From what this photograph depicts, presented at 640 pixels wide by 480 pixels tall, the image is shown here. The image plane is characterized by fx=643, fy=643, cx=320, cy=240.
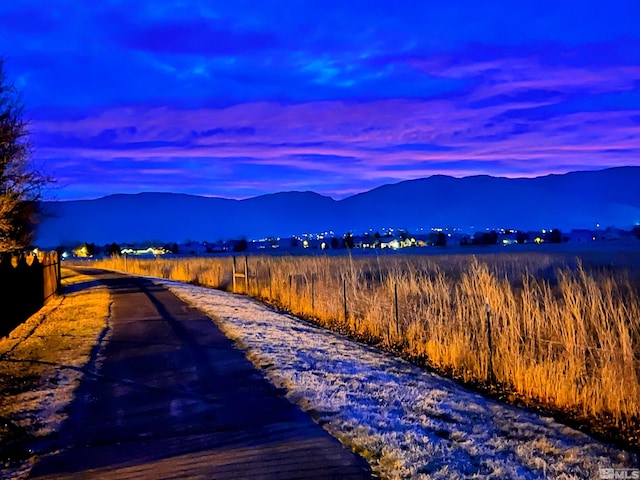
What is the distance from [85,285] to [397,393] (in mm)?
27855

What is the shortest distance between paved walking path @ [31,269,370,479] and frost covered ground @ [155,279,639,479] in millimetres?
345

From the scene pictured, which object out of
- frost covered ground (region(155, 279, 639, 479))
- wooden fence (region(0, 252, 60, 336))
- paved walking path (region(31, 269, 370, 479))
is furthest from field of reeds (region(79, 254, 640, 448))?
wooden fence (region(0, 252, 60, 336))

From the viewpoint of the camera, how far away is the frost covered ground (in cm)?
595

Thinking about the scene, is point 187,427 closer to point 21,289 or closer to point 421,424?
point 421,424

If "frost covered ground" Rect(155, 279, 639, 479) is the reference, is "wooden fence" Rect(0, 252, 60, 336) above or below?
above

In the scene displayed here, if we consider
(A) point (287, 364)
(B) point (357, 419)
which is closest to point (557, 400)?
(B) point (357, 419)

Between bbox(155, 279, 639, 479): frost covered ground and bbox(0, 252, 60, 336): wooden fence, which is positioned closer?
bbox(155, 279, 639, 479): frost covered ground

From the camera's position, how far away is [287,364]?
35.8 ft

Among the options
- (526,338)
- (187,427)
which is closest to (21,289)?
(187,427)

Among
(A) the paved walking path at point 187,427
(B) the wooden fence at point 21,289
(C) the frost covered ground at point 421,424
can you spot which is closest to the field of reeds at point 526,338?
(C) the frost covered ground at point 421,424

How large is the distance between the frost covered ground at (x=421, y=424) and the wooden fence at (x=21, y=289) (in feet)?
21.3

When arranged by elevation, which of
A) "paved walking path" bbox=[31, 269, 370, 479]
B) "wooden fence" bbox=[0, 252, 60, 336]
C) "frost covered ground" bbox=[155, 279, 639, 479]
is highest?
"wooden fence" bbox=[0, 252, 60, 336]

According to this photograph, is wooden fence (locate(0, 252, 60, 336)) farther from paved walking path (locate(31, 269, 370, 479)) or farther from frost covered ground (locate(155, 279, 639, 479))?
frost covered ground (locate(155, 279, 639, 479))

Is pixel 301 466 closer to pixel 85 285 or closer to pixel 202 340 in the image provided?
pixel 202 340
